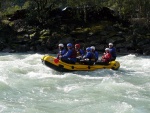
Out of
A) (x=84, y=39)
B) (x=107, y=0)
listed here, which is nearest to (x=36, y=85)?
(x=84, y=39)

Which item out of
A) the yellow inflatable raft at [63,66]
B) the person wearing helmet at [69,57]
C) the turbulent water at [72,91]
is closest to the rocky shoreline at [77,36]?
the turbulent water at [72,91]

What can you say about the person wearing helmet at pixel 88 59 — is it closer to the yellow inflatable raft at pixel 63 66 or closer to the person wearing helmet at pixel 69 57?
the yellow inflatable raft at pixel 63 66

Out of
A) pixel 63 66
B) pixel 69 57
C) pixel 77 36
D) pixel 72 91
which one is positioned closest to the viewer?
pixel 72 91

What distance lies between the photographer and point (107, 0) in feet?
→ 109

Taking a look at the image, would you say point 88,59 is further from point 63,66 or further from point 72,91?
point 72,91

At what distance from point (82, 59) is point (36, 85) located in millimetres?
4165

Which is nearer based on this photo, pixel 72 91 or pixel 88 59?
pixel 72 91

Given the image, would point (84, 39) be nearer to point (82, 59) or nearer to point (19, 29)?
point (19, 29)

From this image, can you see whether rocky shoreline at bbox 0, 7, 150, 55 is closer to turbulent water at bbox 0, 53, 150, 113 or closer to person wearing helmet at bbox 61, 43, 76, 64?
turbulent water at bbox 0, 53, 150, 113

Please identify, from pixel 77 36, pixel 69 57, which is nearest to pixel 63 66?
pixel 69 57

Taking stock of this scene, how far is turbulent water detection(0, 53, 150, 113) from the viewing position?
924 cm

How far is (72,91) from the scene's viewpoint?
11.1m

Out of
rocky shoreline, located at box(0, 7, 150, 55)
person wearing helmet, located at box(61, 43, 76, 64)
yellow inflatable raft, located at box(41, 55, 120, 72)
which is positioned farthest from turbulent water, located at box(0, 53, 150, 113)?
rocky shoreline, located at box(0, 7, 150, 55)

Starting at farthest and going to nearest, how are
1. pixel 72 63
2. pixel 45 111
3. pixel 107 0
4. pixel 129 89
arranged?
pixel 107 0 → pixel 72 63 → pixel 129 89 → pixel 45 111
